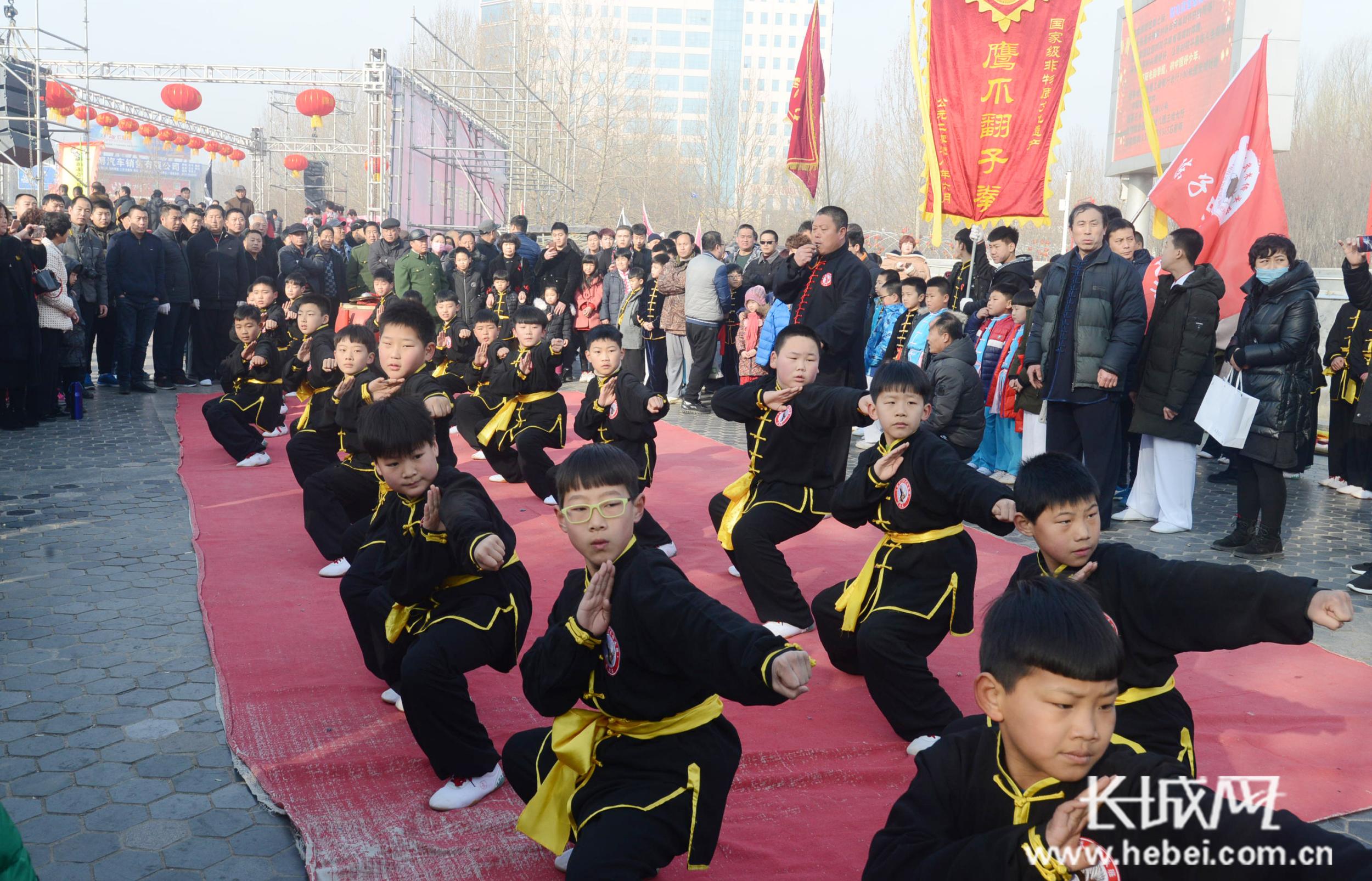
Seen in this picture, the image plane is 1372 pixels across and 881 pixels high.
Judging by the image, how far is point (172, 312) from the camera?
11.1 m

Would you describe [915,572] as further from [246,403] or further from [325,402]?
[246,403]

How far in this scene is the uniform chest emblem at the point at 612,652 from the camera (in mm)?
2648

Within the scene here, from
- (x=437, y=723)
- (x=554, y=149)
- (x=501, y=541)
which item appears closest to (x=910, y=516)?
(x=501, y=541)

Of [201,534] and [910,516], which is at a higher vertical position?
[910,516]

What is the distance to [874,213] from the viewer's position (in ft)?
122

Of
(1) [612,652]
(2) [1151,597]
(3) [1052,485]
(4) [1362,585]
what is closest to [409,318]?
(1) [612,652]

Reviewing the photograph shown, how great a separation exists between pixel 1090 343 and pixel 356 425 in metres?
4.29

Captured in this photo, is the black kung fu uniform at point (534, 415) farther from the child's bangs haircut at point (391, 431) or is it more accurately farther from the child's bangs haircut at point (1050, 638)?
the child's bangs haircut at point (1050, 638)

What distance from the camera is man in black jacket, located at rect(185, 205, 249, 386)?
37.4 ft

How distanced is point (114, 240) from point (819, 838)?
981 cm

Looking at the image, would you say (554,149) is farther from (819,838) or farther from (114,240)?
(819,838)

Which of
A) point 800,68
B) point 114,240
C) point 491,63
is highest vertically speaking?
point 491,63

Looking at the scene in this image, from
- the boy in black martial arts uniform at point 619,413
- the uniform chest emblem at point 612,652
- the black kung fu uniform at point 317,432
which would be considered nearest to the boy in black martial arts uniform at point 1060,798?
the uniform chest emblem at point 612,652

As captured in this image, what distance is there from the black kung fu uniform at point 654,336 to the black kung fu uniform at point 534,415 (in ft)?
13.4
